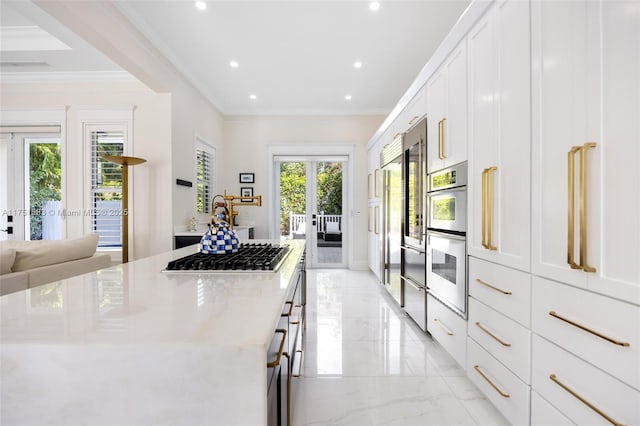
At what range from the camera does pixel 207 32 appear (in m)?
3.05

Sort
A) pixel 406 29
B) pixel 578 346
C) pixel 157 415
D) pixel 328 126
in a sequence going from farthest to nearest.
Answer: pixel 328 126 → pixel 406 29 → pixel 578 346 → pixel 157 415

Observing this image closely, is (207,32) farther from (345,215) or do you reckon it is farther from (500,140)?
(345,215)

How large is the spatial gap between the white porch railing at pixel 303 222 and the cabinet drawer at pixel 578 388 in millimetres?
4565

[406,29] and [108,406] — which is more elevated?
[406,29]

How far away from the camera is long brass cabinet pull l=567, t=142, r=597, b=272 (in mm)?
1000

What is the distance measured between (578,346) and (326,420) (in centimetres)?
117

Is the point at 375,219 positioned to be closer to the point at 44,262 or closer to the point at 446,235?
the point at 446,235

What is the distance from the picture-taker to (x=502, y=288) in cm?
148

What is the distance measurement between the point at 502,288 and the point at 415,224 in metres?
1.29

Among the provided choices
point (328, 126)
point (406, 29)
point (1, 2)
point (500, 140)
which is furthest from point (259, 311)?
point (328, 126)

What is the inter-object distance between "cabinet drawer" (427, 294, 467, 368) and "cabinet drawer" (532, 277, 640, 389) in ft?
2.24

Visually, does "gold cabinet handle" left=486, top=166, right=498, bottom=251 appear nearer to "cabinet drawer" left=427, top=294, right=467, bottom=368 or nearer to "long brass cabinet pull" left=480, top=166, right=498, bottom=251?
"long brass cabinet pull" left=480, top=166, right=498, bottom=251

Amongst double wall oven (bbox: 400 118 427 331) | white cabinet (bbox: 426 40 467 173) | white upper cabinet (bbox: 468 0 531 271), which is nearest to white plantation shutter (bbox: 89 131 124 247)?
double wall oven (bbox: 400 118 427 331)

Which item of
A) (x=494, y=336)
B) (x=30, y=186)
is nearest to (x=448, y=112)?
(x=494, y=336)
